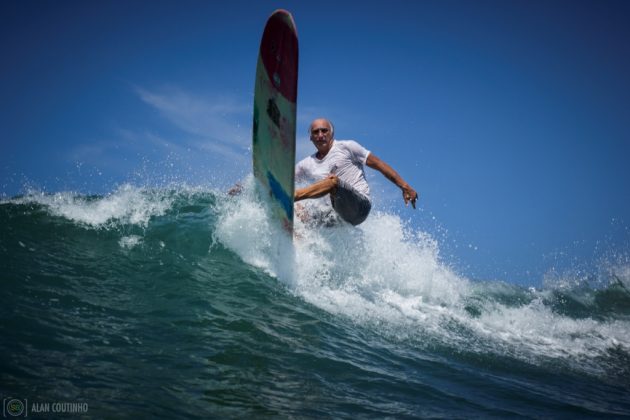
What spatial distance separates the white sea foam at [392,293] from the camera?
168 inches

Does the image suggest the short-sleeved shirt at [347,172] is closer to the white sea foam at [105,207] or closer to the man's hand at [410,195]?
the man's hand at [410,195]

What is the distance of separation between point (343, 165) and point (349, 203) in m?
0.68

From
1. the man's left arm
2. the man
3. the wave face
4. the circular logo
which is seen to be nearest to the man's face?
the man

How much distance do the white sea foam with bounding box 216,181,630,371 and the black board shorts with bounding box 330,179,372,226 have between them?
1.33 feet

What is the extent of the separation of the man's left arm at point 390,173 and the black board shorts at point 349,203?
1.99 ft

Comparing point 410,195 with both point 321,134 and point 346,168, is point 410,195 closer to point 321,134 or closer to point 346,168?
point 346,168

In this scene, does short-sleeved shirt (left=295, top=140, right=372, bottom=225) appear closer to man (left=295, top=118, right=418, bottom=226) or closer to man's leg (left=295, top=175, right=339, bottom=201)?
man (left=295, top=118, right=418, bottom=226)

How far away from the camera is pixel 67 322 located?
238 cm

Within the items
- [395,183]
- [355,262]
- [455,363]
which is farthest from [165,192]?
[455,363]

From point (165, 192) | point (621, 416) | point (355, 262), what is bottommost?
point (621, 416)

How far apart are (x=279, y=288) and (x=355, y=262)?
7.28ft

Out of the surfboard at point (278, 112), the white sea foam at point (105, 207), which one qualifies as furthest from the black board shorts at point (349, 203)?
the white sea foam at point (105, 207)

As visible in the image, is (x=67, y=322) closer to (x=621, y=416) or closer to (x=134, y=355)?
(x=134, y=355)

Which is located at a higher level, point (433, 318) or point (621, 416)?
point (433, 318)
